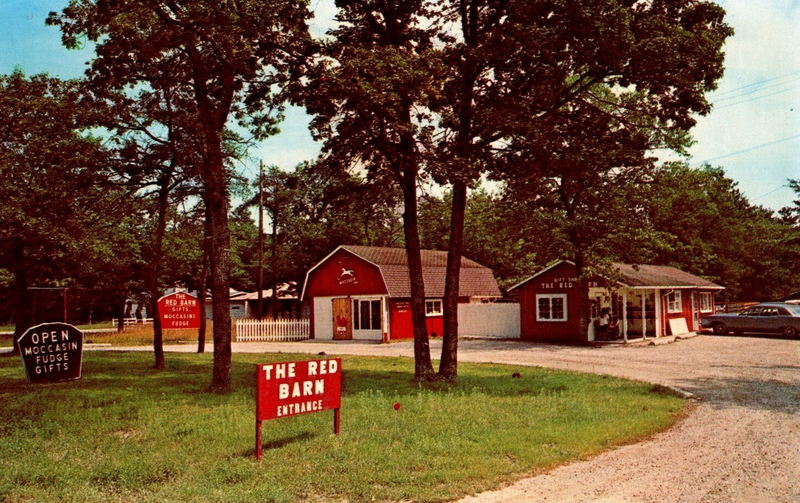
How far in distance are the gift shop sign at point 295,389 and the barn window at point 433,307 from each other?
27.3 m

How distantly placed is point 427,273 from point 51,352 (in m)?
23.5

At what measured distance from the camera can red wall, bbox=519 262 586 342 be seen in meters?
31.9

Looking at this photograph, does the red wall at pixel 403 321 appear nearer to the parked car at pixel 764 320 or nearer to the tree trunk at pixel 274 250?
the parked car at pixel 764 320

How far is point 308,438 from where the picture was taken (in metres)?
9.45

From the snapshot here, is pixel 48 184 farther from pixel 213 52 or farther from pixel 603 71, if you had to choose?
pixel 603 71

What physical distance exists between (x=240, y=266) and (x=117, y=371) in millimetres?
51126

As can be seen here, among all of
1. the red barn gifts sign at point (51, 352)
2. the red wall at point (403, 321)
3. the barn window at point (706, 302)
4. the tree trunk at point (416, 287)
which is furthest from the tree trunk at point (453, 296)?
the barn window at point (706, 302)

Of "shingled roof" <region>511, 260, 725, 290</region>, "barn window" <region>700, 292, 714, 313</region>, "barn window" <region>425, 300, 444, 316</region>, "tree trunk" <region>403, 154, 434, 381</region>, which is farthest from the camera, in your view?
"barn window" <region>700, 292, 714, 313</region>

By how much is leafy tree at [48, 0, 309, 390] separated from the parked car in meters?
27.4

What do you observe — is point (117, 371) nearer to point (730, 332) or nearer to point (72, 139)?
point (72, 139)

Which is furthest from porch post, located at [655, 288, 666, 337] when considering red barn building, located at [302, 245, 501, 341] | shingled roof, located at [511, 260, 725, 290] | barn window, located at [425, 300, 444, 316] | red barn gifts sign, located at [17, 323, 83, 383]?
red barn gifts sign, located at [17, 323, 83, 383]

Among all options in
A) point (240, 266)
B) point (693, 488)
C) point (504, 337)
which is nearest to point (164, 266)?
point (240, 266)

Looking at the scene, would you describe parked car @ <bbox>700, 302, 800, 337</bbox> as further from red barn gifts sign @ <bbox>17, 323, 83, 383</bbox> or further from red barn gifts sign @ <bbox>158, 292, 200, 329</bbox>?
red barn gifts sign @ <bbox>17, 323, 83, 383</bbox>

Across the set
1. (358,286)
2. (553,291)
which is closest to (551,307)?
(553,291)
